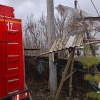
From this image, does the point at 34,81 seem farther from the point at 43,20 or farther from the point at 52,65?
the point at 43,20

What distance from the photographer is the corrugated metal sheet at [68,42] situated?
A: 27.2ft

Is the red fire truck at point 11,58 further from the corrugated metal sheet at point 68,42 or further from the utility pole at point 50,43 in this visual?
the utility pole at point 50,43

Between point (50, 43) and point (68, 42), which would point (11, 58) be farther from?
point (50, 43)

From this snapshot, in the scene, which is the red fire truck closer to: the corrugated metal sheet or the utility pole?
the corrugated metal sheet

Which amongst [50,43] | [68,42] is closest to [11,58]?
[68,42]

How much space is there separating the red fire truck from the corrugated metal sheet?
2.40 metres

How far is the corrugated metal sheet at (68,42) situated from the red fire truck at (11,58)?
2398mm

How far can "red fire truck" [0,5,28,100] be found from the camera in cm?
598

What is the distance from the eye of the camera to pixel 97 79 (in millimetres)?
7570

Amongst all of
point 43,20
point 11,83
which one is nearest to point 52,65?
point 11,83

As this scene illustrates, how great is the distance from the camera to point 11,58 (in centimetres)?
619

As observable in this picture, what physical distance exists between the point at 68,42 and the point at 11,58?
295cm

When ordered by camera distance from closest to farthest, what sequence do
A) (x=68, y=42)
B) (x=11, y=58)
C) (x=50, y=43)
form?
1. (x=11, y=58)
2. (x=68, y=42)
3. (x=50, y=43)

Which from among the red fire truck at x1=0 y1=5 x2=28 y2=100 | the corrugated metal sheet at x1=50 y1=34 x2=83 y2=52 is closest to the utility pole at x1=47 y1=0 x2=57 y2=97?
the corrugated metal sheet at x1=50 y1=34 x2=83 y2=52
